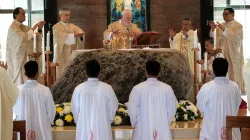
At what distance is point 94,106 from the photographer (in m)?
6.05

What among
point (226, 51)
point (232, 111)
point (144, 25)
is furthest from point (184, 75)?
point (144, 25)

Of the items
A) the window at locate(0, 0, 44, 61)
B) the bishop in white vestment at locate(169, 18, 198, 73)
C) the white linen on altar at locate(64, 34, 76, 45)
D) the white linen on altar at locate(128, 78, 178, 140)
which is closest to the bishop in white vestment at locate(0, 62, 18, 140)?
the white linen on altar at locate(128, 78, 178, 140)

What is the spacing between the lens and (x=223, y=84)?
612 cm

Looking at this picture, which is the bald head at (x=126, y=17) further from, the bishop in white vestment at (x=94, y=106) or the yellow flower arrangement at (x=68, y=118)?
the bishop in white vestment at (x=94, y=106)

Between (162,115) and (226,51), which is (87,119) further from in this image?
(226,51)

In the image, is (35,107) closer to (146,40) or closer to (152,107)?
(152,107)

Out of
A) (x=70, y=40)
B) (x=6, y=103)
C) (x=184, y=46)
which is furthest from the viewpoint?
(x=184, y=46)

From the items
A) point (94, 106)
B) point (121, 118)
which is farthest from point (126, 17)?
point (94, 106)

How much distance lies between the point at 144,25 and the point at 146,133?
24.6 ft

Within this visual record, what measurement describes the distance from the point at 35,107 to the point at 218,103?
2.21m

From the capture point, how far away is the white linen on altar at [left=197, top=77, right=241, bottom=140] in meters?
6.11

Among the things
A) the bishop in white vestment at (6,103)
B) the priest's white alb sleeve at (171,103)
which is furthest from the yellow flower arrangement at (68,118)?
the bishop in white vestment at (6,103)

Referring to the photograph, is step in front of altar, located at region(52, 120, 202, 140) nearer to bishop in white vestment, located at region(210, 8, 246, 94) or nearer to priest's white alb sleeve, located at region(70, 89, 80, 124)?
priest's white alb sleeve, located at region(70, 89, 80, 124)

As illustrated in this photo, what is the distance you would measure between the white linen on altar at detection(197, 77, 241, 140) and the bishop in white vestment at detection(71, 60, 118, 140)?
1.09 meters
